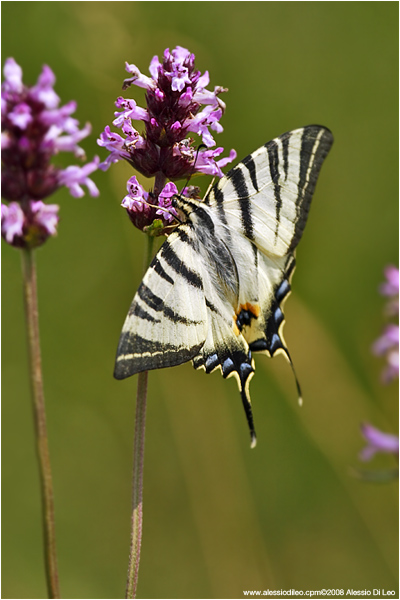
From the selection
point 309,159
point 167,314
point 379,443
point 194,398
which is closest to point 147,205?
point 167,314

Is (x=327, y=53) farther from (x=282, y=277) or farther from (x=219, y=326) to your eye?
(x=219, y=326)

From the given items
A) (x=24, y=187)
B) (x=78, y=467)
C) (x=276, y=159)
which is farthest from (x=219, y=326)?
(x=78, y=467)

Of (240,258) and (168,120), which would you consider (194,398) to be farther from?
(168,120)

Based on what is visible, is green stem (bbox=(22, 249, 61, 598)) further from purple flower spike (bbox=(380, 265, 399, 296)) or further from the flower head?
purple flower spike (bbox=(380, 265, 399, 296))

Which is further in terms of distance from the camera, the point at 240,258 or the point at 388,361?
the point at 240,258

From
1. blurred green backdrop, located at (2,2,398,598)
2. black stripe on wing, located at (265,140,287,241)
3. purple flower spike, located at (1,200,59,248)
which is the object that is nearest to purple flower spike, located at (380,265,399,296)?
black stripe on wing, located at (265,140,287,241)

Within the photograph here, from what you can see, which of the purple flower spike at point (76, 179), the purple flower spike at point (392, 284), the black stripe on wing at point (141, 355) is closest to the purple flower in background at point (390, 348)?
the purple flower spike at point (392, 284)

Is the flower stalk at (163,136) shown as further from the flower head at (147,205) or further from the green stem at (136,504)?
the green stem at (136,504)
